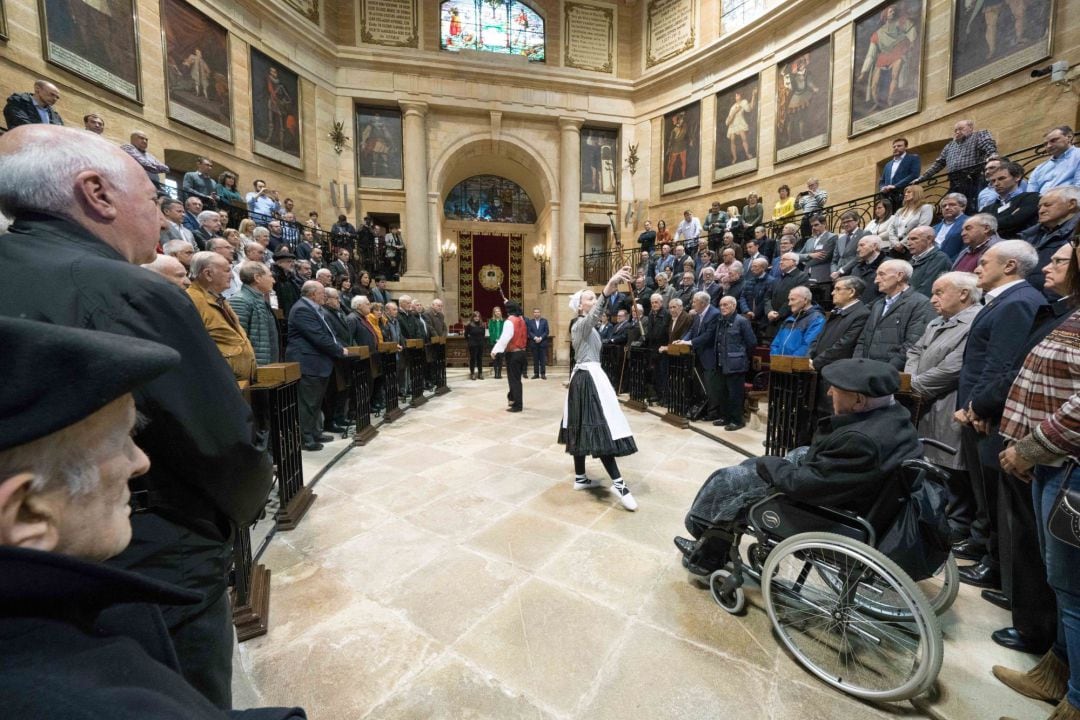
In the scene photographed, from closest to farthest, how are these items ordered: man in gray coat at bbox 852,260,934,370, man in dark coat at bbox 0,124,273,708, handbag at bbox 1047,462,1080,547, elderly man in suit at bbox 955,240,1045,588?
1. man in dark coat at bbox 0,124,273,708
2. handbag at bbox 1047,462,1080,547
3. elderly man in suit at bbox 955,240,1045,588
4. man in gray coat at bbox 852,260,934,370

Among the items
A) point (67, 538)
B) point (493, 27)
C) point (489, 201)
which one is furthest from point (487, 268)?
point (67, 538)

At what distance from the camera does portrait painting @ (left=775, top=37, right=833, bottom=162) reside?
10359 mm

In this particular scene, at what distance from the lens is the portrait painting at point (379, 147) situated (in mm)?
12984

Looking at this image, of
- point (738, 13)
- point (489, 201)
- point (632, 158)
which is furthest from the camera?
point (489, 201)

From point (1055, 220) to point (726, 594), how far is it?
441cm

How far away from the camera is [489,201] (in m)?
16.8

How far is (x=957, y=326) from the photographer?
2.79m

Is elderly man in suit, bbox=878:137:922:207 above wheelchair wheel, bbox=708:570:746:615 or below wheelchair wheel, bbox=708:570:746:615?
above

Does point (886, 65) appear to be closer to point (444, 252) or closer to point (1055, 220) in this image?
point (1055, 220)

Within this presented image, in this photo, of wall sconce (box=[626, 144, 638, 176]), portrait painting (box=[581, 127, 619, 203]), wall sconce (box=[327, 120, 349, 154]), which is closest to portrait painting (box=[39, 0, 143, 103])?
wall sconce (box=[327, 120, 349, 154])

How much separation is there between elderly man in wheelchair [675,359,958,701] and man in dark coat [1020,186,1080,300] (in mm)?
3111

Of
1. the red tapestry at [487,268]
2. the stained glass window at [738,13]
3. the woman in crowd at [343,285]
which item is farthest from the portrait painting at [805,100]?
the woman in crowd at [343,285]

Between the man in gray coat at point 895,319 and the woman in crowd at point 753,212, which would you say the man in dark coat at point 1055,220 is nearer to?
the man in gray coat at point 895,319

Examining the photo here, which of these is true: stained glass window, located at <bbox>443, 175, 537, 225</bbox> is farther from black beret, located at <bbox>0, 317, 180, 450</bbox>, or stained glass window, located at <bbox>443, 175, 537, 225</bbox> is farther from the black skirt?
black beret, located at <bbox>0, 317, 180, 450</bbox>
